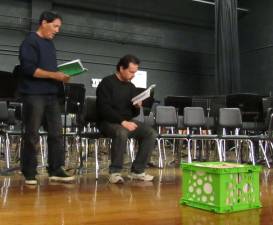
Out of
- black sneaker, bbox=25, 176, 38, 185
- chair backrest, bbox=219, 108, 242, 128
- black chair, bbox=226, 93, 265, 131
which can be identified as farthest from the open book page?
black chair, bbox=226, 93, 265, 131

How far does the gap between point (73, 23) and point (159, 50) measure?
3.07m

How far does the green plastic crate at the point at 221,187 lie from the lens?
2.36m

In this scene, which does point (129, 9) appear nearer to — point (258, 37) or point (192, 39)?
point (192, 39)

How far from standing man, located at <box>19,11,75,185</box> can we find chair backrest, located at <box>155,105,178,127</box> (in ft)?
7.70

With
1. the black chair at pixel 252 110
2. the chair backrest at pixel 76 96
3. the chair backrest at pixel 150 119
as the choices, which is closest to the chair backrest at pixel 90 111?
the chair backrest at pixel 76 96

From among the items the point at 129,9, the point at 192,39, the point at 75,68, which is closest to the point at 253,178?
the point at 75,68

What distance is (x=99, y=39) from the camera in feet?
40.8

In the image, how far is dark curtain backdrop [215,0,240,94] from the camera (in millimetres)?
11234

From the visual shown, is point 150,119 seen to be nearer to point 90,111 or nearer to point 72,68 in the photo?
point 90,111

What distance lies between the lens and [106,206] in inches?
98.5

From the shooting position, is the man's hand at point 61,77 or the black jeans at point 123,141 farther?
the black jeans at point 123,141

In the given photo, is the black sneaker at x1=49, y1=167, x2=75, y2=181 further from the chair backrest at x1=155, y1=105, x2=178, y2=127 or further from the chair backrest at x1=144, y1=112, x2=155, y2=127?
A: the chair backrest at x1=144, y1=112, x2=155, y2=127

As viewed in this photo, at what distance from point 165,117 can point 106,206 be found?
3340 mm

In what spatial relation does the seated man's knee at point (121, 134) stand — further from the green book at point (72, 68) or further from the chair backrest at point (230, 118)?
the chair backrest at point (230, 118)
